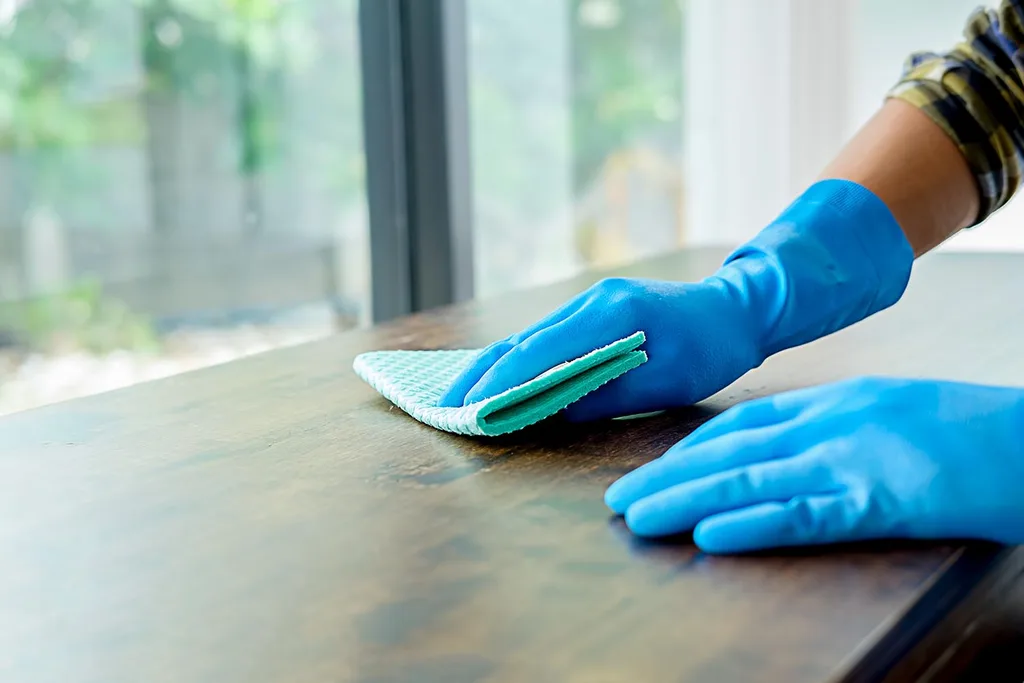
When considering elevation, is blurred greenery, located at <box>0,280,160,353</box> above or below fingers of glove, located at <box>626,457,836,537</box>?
below

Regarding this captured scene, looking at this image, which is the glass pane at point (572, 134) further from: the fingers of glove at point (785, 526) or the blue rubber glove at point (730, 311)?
the fingers of glove at point (785, 526)

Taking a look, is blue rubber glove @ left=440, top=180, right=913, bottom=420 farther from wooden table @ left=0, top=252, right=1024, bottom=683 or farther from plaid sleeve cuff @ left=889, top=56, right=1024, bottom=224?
plaid sleeve cuff @ left=889, top=56, right=1024, bottom=224

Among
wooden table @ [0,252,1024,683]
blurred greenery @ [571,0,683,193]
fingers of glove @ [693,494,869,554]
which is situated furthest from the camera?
blurred greenery @ [571,0,683,193]

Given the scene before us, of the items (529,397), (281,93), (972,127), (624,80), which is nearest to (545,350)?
(529,397)

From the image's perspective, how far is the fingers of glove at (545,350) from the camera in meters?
0.84

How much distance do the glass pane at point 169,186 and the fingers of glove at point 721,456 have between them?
1.76 metres

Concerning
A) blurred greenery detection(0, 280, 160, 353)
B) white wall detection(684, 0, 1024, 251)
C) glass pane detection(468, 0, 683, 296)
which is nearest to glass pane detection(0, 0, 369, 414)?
blurred greenery detection(0, 280, 160, 353)

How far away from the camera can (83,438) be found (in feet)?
2.92

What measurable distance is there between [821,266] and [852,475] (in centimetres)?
44

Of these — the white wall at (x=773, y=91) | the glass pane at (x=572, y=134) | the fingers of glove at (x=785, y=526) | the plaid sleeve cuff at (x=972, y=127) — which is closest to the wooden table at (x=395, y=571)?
the fingers of glove at (x=785, y=526)

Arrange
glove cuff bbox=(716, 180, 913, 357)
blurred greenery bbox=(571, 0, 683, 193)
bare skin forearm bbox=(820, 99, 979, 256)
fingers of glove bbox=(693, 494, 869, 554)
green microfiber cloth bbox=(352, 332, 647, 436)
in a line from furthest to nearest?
blurred greenery bbox=(571, 0, 683, 193) < bare skin forearm bbox=(820, 99, 979, 256) < glove cuff bbox=(716, 180, 913, 357) < green microfiber cloth bbox=(352, 332, 647, 436) < fingers of glove bbox=(693, 494, 869, 554)

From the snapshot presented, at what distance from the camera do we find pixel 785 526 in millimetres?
A: 593

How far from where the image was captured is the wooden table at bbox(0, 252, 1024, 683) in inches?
19.0

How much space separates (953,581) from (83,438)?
655 mm
